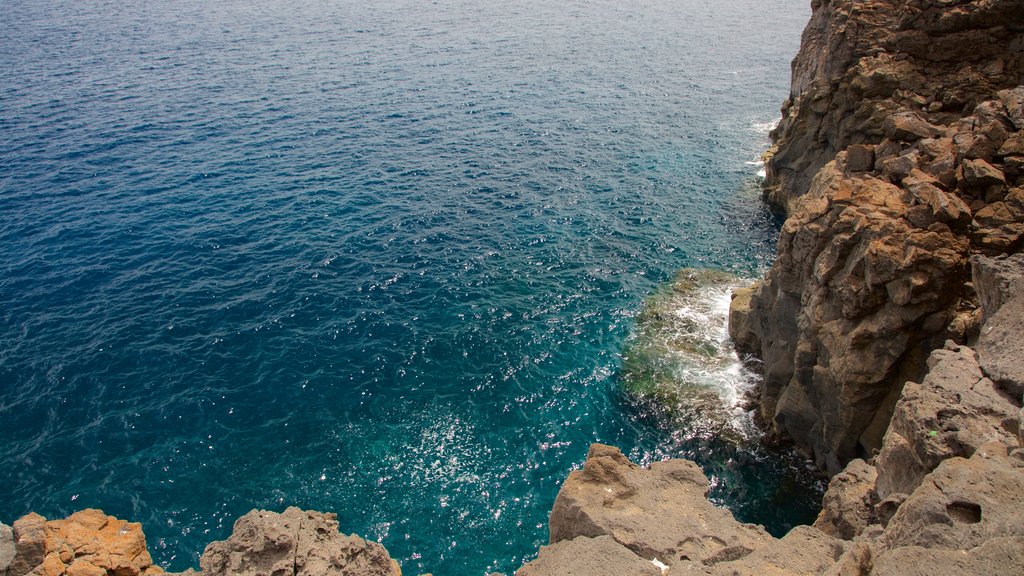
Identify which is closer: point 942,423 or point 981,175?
point 942,423

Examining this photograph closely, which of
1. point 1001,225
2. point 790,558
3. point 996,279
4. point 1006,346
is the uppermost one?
point 1001,225

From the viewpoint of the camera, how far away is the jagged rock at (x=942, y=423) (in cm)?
1902

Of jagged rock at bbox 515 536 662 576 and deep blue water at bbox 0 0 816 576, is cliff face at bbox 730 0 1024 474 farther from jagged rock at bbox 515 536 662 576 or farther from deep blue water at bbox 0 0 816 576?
jagged rock at bbox 515 536 662 576

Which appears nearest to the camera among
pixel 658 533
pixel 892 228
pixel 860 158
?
pixel 658 533

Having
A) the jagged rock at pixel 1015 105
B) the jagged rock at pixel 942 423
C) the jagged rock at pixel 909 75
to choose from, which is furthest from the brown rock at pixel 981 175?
the jagged rock at pixel 942 423

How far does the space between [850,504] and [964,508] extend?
8313mm

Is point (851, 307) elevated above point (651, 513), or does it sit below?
above

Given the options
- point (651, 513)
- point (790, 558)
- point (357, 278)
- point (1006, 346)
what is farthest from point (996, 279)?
point (357, 278)

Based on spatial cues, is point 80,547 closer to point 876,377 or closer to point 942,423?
point 942,423

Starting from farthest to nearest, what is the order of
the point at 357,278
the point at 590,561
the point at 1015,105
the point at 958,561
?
the point at 357,278
the point at 1015,105
the point at 590,561
the point at 958,561

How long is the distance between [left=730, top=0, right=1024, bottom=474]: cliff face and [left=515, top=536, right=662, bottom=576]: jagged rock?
16.7 m

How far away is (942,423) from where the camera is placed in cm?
1981

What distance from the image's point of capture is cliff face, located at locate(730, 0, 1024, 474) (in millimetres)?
27469

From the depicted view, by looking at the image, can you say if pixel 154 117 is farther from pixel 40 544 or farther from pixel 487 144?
pixel 40 544
